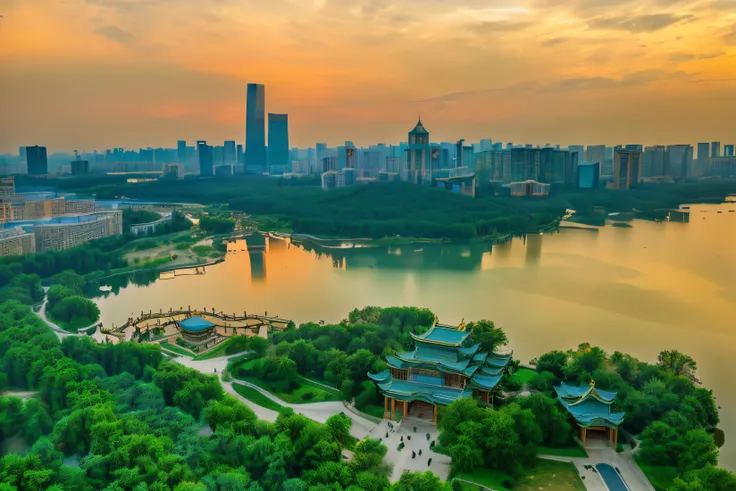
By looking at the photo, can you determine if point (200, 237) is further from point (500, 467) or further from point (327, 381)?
point (500, 467)

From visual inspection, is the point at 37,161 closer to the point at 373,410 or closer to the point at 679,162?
the point at 373,410

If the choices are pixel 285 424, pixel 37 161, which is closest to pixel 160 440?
pixel 285 424

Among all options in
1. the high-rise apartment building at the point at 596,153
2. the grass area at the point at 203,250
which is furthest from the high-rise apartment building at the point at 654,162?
the grass area at the point at 203,250

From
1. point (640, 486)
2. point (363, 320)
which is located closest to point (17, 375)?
point (363, 320)

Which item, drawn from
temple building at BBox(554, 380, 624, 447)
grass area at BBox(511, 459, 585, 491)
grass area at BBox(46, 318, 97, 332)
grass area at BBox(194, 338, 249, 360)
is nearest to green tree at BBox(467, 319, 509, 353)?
temple building at BBox(554, 380, 624, 447)

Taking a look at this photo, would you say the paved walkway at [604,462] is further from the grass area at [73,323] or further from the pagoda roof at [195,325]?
the grass area at [73,323]
